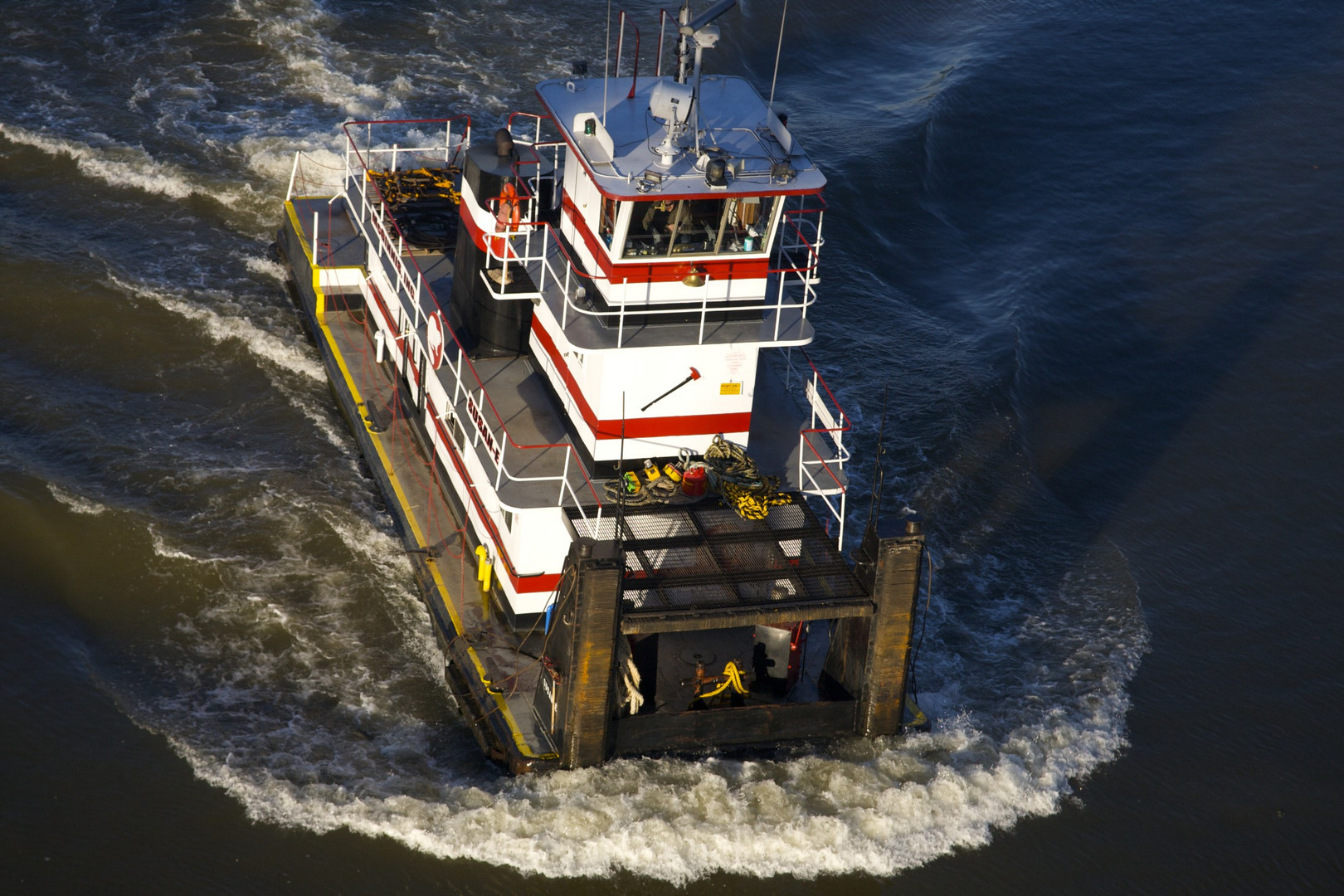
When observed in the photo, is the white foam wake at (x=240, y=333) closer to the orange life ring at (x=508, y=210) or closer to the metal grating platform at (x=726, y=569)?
the orange life ring at (x=508, y=210)

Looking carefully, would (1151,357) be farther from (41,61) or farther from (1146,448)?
(41,61)

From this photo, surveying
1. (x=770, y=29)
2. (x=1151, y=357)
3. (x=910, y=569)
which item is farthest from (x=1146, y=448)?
(x=770, y=29)

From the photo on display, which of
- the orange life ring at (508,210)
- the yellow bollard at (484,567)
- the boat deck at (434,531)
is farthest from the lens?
the yellow bollard at (484,567)

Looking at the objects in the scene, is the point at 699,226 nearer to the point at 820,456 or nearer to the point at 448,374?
the point at 820,456

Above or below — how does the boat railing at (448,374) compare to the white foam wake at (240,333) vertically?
above

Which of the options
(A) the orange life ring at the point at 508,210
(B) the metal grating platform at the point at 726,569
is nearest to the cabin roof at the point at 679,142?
(A) the orange life ring at the point at 508,210

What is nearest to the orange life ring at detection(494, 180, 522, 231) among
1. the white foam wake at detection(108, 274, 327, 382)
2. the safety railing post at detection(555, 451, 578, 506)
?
the safety railing post at detection(555, 451, 578, 506)

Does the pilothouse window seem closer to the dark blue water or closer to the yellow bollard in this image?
the yellow bollard
